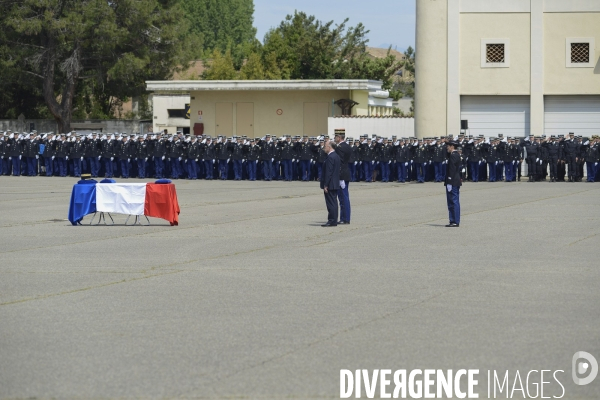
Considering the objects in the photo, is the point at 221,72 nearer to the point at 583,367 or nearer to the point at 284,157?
the point at 284,157

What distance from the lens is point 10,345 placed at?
28.3 feet

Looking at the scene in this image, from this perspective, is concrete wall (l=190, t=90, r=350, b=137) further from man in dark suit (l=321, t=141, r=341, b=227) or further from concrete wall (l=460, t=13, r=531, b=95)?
man in dark suit (l=321, t=141, r=341, b=227)

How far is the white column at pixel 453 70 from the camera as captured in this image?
41.6 metres

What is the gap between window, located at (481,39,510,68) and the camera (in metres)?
41.8

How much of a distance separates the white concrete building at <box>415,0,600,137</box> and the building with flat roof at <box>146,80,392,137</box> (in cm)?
619

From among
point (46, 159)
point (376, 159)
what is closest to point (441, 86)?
point (376, 159)

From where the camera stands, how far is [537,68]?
4159 centimetres

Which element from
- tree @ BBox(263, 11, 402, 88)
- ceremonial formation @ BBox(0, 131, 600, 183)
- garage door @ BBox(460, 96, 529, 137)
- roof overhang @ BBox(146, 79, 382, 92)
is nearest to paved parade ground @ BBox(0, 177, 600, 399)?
ceremonial formation @ BBox(0, 131, 600, 183)

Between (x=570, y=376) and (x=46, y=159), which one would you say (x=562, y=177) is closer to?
(x=46, y=159)

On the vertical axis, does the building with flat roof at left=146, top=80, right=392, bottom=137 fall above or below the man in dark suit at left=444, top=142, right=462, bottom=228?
above

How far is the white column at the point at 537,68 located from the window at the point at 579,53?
118cm

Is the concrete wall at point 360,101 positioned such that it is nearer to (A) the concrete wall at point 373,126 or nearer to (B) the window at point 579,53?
(A) the concrete wall at point 373,126

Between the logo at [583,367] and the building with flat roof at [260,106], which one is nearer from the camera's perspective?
the logo at [583,367]

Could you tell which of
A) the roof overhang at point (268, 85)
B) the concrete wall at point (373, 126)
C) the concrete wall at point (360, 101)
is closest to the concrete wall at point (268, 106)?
the roof overhang at point (268, 85)
